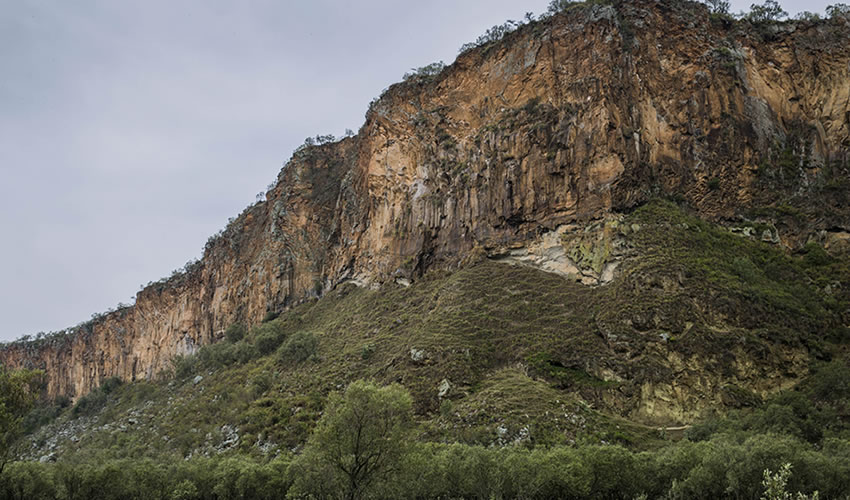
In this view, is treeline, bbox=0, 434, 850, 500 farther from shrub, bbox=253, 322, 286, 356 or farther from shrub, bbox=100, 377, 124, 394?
shrub, bbox=100, 377, 124, 394

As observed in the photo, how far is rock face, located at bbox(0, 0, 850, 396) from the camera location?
55.2 m

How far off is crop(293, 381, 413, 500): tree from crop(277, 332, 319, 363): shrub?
110 ft

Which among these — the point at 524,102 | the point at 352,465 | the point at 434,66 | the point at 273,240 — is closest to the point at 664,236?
the point at 524,102

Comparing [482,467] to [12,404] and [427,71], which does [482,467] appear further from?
[427,71]

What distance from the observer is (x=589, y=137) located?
5647 cm

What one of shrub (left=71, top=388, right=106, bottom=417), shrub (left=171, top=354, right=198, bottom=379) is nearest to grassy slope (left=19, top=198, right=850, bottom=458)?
shrub (left=171, top=354, right=198, bottom=379)

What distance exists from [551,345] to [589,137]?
21371 millimetres

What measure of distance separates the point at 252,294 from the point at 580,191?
53327 millimetres

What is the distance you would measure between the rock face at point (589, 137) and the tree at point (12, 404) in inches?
1572

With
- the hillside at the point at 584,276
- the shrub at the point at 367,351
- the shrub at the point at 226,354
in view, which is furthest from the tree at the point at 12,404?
the shrub at the point at 226,354

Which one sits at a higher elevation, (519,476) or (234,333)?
(234,333)

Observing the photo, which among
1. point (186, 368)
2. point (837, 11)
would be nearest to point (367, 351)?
point (186, 368)

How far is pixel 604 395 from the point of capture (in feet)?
133

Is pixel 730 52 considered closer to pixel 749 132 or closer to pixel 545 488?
pixel 749 132
